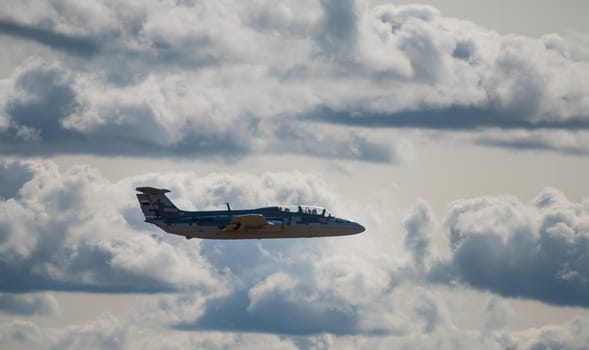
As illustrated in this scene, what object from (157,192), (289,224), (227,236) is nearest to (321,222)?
(289,224)

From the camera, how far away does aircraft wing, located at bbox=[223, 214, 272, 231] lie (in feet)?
412

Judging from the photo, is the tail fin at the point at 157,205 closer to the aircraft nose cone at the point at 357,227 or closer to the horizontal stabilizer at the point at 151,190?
the horizontal stabilizer at the point at 151,190

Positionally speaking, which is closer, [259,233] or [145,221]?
[259,233]

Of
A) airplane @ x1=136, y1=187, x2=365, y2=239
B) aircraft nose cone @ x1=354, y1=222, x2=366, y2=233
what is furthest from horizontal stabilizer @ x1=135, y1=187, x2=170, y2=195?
aircraft nose cone @ x1=354, y1=222, x2=366, y2=233

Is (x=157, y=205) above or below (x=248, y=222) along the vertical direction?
above

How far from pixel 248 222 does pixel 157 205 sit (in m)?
16.3

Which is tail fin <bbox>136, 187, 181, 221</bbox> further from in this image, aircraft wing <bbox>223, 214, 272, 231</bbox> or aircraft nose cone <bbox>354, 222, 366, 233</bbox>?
aircraft nose cone <bbox>354, 222, 366, 233</bbox>

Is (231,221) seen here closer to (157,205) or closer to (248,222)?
(248,222)

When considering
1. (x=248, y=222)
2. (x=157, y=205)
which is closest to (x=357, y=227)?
(x=248, y=222)

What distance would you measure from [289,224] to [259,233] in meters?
5.53

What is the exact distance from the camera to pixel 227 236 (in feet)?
428

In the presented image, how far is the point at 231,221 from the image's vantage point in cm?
12975

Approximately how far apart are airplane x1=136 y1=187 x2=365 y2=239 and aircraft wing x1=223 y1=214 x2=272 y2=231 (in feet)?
2.74

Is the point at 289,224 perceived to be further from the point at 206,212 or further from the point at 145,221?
the point at 145,221
